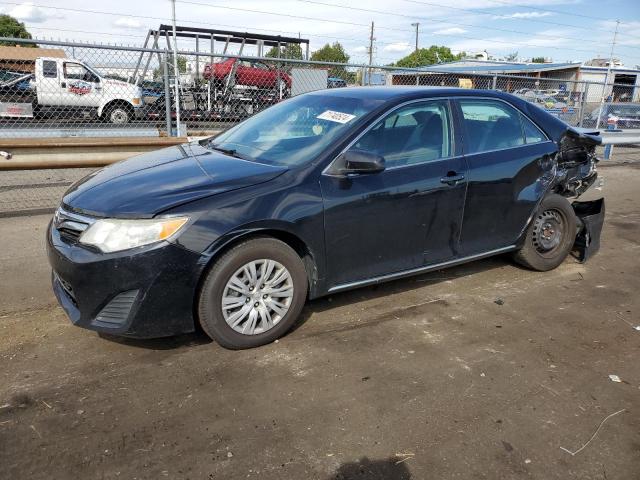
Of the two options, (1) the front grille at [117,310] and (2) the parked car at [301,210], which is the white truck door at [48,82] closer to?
(2) the parked car at [301,210]

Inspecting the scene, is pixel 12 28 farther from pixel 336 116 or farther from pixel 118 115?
pixel 336 116

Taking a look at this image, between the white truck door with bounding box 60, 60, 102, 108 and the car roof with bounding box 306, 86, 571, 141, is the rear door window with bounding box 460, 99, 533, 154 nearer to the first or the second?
the car roof with bounding box 306, 86, 571, 141

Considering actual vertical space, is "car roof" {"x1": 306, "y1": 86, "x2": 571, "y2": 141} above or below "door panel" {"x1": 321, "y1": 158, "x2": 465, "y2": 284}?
above

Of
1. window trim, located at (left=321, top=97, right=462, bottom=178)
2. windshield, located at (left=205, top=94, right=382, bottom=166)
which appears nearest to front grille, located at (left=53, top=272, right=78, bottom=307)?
windshield, located at (left=205, top=94, right=382, bottom=166)

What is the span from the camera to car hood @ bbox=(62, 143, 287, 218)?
308cm

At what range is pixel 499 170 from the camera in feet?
14.1

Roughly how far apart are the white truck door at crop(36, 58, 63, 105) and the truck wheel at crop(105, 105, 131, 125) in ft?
3.26

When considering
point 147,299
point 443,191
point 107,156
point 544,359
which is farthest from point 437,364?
point 107,156

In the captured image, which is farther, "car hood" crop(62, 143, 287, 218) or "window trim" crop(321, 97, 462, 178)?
"window trim" crop(321, 97, 462, 178)

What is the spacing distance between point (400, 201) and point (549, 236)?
77.0 inches

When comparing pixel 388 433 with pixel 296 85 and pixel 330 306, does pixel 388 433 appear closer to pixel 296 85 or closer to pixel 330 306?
pixel 330 306

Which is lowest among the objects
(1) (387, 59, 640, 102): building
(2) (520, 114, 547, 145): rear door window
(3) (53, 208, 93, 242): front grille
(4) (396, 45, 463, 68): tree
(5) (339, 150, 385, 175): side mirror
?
(3) (53, 208, 93, 242): front grille

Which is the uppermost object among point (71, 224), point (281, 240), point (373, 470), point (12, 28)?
point (12, 28)

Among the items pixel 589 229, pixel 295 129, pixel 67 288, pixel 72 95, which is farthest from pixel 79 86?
pixel 589 229
